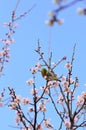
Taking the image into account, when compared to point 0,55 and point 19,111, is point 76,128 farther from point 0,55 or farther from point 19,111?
point 0,55

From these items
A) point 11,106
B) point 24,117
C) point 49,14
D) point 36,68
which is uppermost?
point 36,68

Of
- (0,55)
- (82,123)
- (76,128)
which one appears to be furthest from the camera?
(0,55)

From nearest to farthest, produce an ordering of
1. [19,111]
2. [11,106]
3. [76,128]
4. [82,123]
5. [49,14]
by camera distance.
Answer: [49,14] → [76,128] → [82,123] → [19,111] → [11,106]

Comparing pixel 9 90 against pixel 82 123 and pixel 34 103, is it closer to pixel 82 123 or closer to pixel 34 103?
pixel 34 103

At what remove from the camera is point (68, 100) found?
625cm

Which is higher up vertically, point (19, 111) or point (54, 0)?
point (19, 111)

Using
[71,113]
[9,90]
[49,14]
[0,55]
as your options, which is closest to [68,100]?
[71,113]

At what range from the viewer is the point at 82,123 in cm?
621

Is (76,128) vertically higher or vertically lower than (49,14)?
higher

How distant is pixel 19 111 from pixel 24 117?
47cm

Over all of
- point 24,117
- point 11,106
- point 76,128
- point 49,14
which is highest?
point 11,106

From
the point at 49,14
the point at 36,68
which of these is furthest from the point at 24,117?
the point at 49,14

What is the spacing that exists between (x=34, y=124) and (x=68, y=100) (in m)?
0.93

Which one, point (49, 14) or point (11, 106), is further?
point (11, 106)
